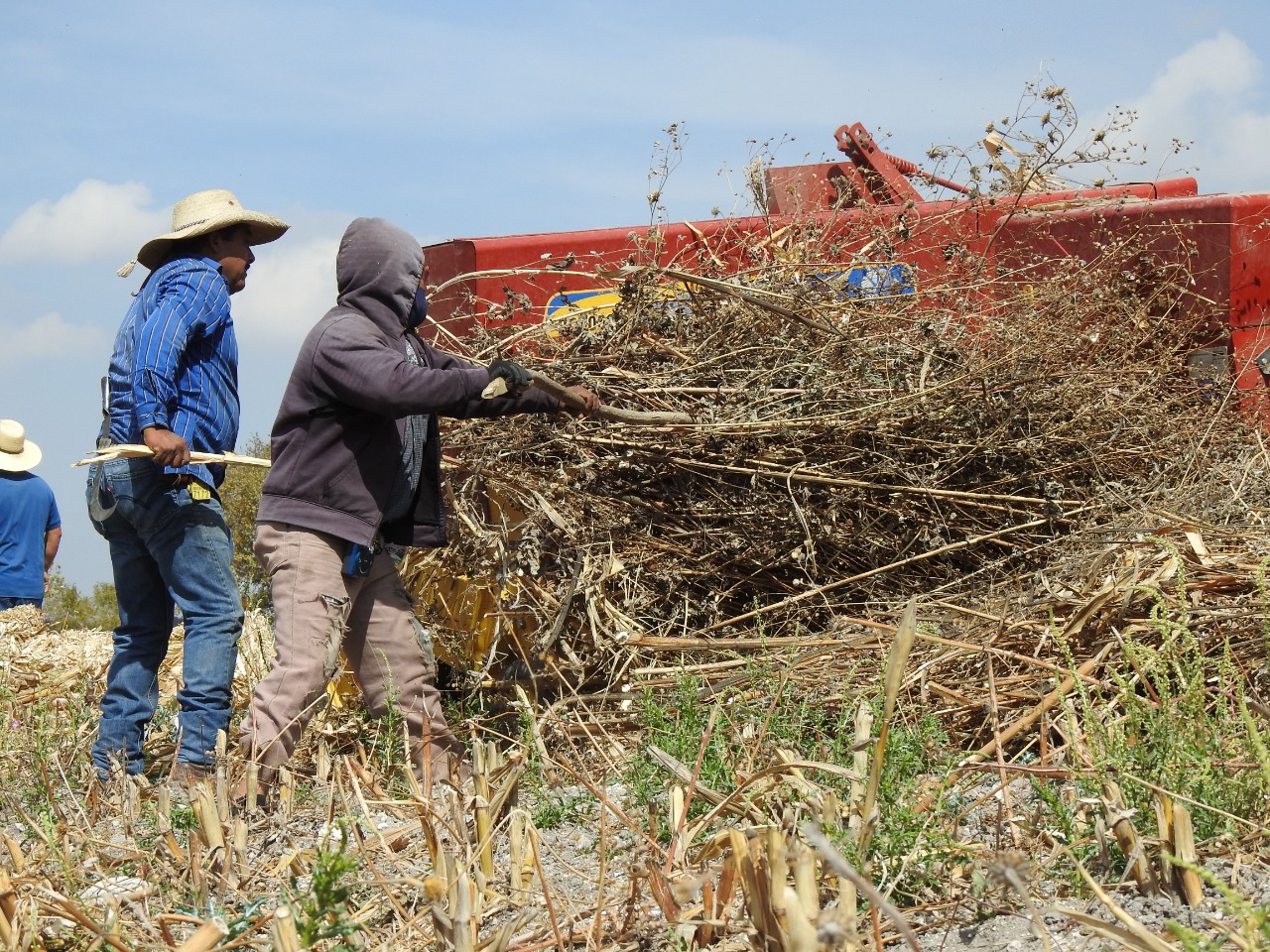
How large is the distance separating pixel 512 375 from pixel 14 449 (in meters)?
4.65

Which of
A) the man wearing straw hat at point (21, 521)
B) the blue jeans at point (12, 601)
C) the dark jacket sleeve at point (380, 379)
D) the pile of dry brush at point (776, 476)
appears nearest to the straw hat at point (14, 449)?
the man wearing straw hat at point (21, 521)

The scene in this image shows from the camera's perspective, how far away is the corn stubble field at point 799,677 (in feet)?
7.09

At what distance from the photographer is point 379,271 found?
12.0 feet

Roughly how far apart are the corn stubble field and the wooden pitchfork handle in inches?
2.8

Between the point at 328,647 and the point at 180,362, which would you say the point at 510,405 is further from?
the point at 180,362

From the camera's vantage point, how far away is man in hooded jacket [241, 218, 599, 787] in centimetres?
344

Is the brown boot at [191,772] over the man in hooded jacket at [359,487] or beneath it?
beneath

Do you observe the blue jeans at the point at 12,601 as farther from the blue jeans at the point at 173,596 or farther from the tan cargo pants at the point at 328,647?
the tan cargo pants at the point at 328,647

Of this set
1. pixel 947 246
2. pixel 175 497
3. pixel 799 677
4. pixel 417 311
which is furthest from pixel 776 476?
pixel 175 497

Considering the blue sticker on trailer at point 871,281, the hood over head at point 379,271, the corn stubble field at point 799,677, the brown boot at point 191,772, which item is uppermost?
the hood over head at point 379,271

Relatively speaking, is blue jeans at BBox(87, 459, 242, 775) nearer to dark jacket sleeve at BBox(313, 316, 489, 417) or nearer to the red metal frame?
dark jacket sleeve at BBox(313, 316, 489, 417)

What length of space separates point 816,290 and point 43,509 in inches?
190

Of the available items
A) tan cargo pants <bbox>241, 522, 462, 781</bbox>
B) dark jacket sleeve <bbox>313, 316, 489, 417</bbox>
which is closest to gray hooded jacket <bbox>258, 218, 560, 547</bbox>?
dark jacket sleeve <bbox>313, 316, 489, 417</bbox>

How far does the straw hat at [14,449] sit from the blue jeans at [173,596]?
10.7ft
